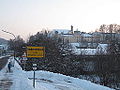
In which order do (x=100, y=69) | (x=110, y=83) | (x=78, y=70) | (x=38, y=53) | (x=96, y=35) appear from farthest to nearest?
(x=96, y=35) → (x=78, y=70) → (x=100, y=69) → (x=110, y=83) → (x=38, y=53)

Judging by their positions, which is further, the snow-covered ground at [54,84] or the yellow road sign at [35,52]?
the snow-covered ground at [54,84]

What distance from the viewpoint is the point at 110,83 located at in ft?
135

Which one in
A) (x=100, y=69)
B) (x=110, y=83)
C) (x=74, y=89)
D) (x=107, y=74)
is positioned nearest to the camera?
(x=74, y=89)

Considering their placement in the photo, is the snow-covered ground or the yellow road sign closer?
the yellow road sign

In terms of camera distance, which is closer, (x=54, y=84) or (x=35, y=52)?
(x=35, y=52)

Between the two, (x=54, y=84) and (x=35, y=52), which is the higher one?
(x=35, y=52)

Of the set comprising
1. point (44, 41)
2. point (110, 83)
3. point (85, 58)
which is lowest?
point (110, 83)

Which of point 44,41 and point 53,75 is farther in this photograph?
point 44,41

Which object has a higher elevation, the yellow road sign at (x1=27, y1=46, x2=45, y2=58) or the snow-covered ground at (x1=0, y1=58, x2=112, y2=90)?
the yellow road sign at (x1=27, y1=46, x2=45, y2=58)

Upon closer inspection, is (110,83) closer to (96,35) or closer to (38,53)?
(38,53)

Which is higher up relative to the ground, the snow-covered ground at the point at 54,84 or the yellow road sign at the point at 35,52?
the yellow road sign at the point at 35,52

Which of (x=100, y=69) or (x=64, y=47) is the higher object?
(x=64, y=47)

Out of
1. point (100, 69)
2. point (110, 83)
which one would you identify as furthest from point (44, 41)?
point (110, 83)

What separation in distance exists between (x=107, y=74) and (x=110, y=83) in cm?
295
